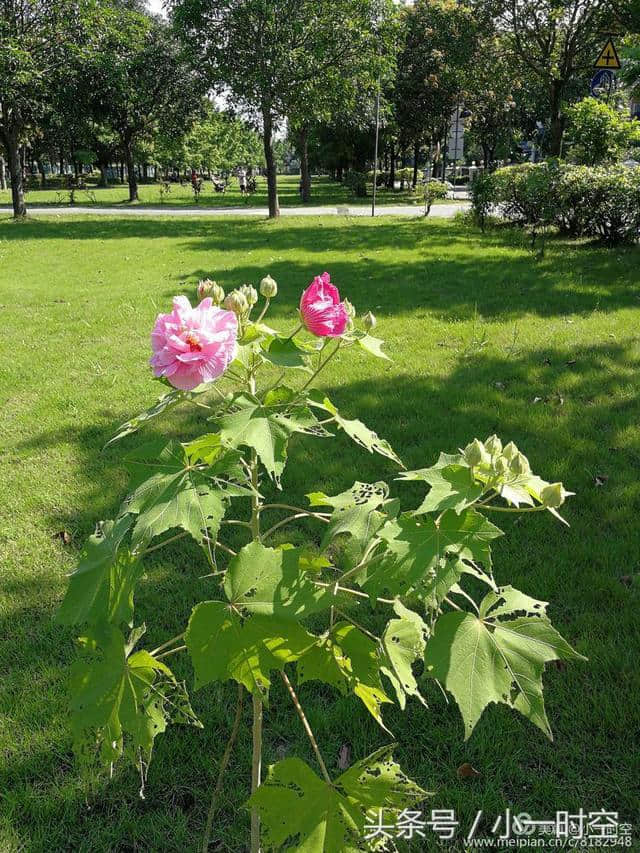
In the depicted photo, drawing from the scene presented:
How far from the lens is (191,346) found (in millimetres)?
1058

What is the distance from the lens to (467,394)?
4.57 m

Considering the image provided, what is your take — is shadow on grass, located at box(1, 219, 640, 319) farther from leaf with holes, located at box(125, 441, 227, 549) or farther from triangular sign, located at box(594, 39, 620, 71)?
leaf with holes, located at box(125, 441, 227, 549)

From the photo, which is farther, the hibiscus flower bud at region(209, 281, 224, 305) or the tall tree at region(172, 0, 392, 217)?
the tall tree at region(172, 0, 392, 217)

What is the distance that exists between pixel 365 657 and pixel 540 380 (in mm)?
3940

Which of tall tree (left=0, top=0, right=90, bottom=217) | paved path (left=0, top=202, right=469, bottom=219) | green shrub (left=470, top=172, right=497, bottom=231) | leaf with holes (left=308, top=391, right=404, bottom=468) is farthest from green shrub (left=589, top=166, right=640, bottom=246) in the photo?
tall tree (left=0, top=0, right=90, bottom=217)

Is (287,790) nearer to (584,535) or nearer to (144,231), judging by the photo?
(584,535)

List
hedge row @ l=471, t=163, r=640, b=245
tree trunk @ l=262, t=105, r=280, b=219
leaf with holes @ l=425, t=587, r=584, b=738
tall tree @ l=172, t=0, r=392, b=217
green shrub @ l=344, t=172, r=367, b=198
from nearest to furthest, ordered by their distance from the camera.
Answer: leaf with holes @ l=425, t=587, r=584, b=738, hedge row @ l=471, t=163, r=640, b=245, tall tree @ l=172, t=0, r=392, b=217, tree trunk @ l=262, t=105, r=280, b=219, green shrub @ l=344, t=172, r=367, b=198

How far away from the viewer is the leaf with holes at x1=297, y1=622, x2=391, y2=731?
1.29m

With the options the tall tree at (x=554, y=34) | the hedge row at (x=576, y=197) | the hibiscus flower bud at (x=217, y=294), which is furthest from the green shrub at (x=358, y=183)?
the hibiscus flower bud at (x=217, y=294)

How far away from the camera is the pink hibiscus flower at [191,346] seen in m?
1.05

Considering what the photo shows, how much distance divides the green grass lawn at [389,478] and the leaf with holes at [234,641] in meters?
0.85

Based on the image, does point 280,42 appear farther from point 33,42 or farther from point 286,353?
point 286,353

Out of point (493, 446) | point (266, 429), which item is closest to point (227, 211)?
point (266, 429)

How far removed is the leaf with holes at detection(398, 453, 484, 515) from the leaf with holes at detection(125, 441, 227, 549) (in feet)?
1.16
